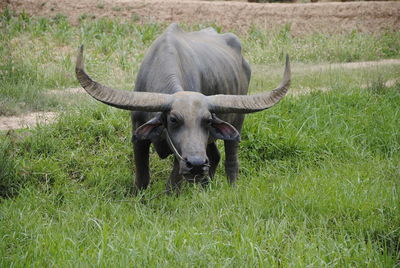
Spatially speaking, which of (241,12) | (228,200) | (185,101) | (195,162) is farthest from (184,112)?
(241,12)

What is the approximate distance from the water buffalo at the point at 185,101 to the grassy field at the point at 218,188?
1.39 ft

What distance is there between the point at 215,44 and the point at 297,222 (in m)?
2.85

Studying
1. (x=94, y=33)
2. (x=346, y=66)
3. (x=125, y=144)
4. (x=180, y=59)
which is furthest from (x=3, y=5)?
(x=180, y=59)

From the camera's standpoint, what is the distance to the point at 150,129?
4754 mm

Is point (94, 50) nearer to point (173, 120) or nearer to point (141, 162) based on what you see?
point (141, 162)

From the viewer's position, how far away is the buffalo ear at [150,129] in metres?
4.70

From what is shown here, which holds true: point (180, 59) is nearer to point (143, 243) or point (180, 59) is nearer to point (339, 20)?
point (143, 243)

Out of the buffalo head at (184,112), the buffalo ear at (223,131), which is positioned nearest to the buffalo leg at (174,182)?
the buffalo head at (184,112)

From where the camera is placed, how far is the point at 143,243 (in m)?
3.78

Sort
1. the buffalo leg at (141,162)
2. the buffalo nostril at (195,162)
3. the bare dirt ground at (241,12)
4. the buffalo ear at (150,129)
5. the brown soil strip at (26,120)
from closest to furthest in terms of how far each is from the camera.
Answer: the buffalo nostril at (195,162) → the buffalo ear at (150,129) → the buffalo leg at (141,162) → the brown soil strip at (26,120) → the bare dirt ground at (241,12)

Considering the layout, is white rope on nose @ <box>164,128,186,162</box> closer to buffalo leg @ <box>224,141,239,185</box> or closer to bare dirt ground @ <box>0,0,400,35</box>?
buffalo leg @ <box>224,141,239,185</box>

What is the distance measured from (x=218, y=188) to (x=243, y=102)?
116 cm

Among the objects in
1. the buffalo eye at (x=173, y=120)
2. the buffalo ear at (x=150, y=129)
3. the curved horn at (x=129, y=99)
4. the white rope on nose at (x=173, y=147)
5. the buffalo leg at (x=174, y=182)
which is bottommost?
the buffalo leg at (x=174, y=182)

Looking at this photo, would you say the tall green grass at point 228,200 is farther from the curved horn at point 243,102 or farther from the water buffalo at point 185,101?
the curved horn at point 243,102
